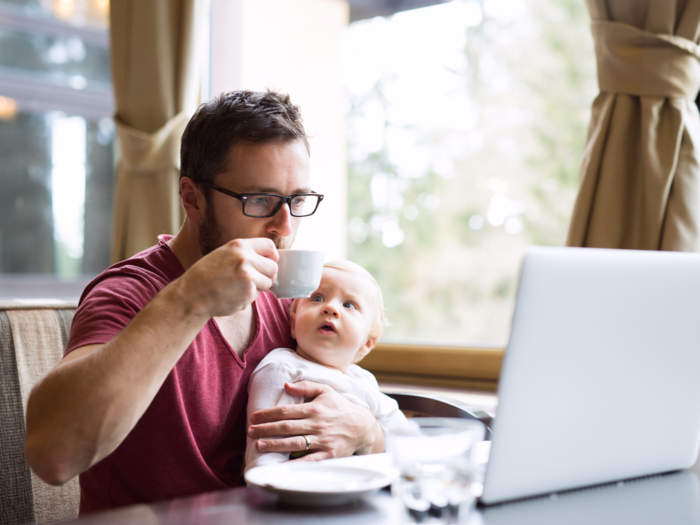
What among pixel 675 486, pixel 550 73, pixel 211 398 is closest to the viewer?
pixel 675 486

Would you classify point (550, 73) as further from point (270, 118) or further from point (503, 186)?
point (270, 118)

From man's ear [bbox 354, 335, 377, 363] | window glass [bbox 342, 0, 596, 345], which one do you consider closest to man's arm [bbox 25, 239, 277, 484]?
man's ear [bbox 354, 335, 377, 363]

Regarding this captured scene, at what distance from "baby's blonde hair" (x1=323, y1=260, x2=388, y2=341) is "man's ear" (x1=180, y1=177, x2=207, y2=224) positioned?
325 millimetres

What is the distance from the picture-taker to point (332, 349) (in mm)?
1421

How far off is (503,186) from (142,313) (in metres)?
2.67

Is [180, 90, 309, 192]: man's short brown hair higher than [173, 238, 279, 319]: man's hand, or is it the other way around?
[180, 90, 309, 192]: man's short brown hair

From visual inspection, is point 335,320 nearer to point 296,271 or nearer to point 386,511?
point 296,271

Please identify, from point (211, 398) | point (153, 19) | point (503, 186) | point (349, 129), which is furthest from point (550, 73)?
point (211, 398)

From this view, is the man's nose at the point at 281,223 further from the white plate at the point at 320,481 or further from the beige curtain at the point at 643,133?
the beige curtain at the point at 643,133

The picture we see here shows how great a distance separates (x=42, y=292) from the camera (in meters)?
3.61

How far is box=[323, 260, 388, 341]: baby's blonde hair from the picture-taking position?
1.52m

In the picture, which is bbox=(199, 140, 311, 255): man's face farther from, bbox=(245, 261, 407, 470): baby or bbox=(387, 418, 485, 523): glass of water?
bbox=(387, 418, 485, 523): glass of water

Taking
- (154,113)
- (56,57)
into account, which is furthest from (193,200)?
(56,57)

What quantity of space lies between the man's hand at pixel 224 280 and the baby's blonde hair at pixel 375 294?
0.51m
